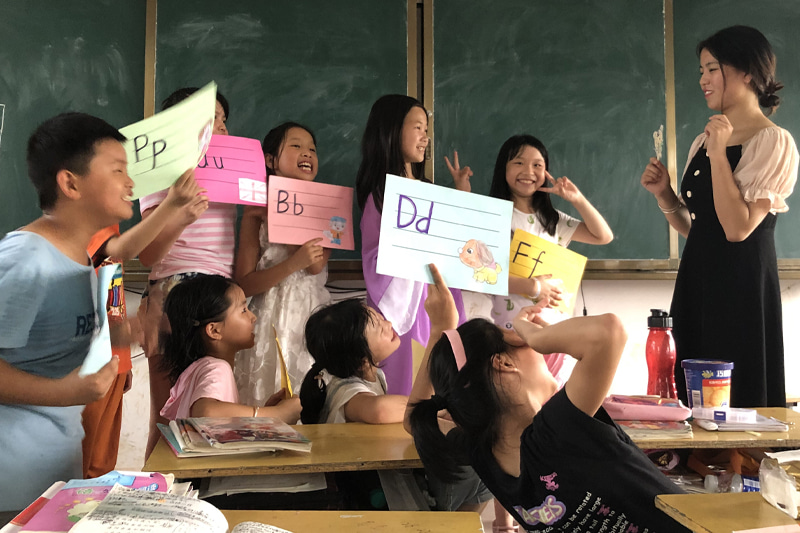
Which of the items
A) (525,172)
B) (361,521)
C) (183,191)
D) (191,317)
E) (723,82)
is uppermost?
(723,82)

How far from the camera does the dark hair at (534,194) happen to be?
114 inches

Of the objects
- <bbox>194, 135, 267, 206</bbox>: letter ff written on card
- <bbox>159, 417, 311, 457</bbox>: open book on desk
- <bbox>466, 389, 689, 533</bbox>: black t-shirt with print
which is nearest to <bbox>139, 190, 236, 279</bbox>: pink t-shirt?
<bbox>194, 135, 267, 206</bbox>: letter ff written on card

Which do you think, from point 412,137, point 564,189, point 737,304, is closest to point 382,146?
point 412,137

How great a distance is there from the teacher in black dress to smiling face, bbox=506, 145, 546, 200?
0.62m

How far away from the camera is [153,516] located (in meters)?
0.92

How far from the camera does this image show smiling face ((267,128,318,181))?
2.85 metres

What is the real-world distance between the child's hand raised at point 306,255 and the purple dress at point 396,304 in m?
0.20

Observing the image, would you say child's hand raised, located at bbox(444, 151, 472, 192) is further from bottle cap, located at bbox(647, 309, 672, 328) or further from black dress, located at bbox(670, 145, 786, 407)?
bottle cap, located at bbox(647, 309, 672, 328)

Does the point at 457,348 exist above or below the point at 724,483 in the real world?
above

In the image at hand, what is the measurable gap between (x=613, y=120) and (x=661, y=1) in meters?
0.64

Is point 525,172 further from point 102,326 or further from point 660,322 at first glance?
point 102,326

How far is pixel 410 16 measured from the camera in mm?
3326

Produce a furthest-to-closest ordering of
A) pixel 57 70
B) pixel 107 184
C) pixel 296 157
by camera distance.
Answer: pixel 57 70
pixel 296 157
pixel 107 184

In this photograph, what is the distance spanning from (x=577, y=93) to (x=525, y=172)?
2.66ft
